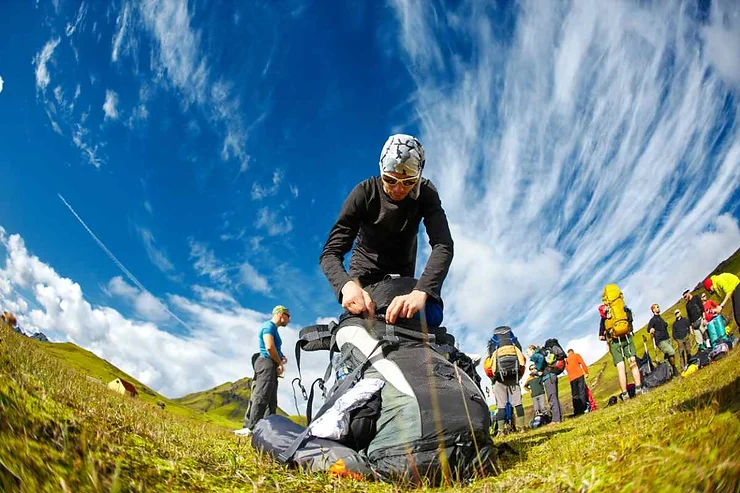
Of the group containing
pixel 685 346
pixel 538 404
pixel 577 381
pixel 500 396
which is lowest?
pixel 500 396

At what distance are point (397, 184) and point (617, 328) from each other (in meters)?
13.2

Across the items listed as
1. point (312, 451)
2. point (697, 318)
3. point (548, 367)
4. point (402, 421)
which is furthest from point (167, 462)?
point (697, 318)

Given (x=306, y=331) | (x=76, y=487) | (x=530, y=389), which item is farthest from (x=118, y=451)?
(x=530, y=389)

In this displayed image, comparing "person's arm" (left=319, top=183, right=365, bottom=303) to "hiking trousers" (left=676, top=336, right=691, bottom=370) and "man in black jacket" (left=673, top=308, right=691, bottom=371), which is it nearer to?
"man in black jacket" (left=673, top=308, right=691, bottom=371)

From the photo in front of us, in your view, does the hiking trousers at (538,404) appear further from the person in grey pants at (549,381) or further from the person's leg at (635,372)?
the person's leg at (635,372)

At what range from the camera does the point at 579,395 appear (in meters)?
17.4

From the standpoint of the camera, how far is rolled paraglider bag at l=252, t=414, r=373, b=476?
123 inches

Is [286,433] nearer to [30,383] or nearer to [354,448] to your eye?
[354,448]

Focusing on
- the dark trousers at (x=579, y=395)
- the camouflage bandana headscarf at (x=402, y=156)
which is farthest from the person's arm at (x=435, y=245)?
the dark trousers at (x=579, y=395)

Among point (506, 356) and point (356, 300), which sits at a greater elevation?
point (506, 356)

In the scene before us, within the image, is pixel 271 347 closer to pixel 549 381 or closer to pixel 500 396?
pixel 500 396

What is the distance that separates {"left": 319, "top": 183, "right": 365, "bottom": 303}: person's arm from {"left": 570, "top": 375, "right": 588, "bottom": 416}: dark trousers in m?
15.9

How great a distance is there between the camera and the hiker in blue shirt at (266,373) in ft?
35.1

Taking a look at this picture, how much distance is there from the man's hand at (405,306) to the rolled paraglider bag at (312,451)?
1271mm
